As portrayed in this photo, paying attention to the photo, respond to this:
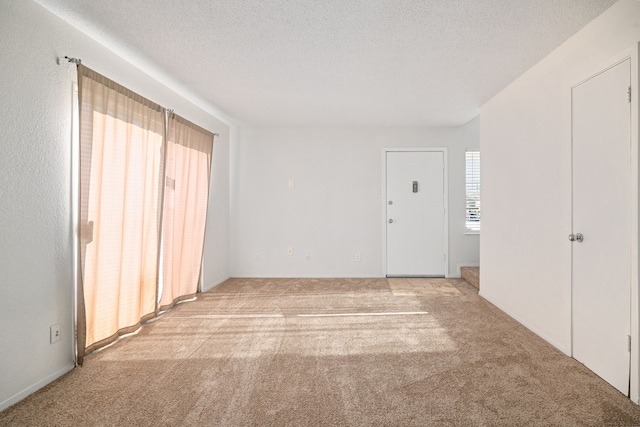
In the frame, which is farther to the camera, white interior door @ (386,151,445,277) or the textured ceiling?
white interior door @ (386,151,445,277)

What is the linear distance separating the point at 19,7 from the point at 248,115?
276 cm

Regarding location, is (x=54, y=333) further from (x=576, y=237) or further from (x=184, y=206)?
(x=576, y=237)

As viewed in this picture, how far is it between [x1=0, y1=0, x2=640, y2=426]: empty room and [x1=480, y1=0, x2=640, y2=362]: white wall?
0.07ft

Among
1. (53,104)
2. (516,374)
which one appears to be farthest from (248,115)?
(516,374)

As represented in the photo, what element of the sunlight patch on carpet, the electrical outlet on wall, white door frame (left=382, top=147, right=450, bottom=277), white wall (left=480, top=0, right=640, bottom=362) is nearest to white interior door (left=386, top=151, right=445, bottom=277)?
white door frame (left=382, top=147, right=450, bottom=277)

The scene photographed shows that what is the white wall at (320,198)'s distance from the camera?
5219 mm

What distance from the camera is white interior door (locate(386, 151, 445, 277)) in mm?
5207

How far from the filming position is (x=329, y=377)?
219cm

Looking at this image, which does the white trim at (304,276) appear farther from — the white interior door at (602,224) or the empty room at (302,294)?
the white interior door at (602,224)

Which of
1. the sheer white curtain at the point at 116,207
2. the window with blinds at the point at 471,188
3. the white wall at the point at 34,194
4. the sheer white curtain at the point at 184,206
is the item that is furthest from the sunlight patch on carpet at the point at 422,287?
the white wall at the point at 34,194

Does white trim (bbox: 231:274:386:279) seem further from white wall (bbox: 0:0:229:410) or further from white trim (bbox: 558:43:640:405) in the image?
white trim (bbox: 558:43:640:405)

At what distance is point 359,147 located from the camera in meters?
5.23

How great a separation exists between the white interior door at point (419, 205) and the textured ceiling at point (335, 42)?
1472 millimetres

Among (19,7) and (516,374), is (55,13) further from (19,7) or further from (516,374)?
(516,374)
